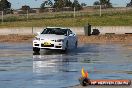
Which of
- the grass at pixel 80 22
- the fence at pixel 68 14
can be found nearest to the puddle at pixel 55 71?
the grass at pixel 80 22

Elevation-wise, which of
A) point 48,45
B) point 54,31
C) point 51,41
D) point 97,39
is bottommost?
point 97,39

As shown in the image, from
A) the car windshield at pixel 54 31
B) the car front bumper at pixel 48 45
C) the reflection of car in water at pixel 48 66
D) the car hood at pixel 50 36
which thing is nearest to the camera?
the reflection of car in water at pixel 48 66

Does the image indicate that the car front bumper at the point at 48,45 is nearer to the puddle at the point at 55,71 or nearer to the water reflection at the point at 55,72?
the puddle at the point at 55,71

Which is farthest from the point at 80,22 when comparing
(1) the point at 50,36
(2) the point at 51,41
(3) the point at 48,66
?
(3) the point at 48,66

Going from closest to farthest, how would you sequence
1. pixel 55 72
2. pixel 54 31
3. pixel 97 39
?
1. pixel 55 72
2. pixel 54 31
3. pixel 97 39

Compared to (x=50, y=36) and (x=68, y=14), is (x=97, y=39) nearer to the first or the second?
(x=50, y=36)

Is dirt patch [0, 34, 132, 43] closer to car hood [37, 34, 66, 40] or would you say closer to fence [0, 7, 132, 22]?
car hood [37, 34, 66, 40]

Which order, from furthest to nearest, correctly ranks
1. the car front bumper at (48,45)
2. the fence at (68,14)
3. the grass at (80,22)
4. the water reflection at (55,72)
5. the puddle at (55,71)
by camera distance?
the fence at (68,14)
the grass at (80,22)
the car front bumper at (48,45)
the water reflection at (55,72)
the puddle at (55,71)

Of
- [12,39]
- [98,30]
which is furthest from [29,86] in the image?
[98,30]

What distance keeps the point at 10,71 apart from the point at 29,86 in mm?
4165

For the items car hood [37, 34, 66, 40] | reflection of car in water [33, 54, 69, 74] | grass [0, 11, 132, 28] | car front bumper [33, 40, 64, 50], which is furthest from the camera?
grass [0, 11, 132, 28]

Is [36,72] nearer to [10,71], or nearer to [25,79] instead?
[10,71]

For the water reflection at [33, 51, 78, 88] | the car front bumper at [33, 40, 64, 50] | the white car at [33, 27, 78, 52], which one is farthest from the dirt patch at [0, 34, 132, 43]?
the water reflection at [33, 51, 78, 88]

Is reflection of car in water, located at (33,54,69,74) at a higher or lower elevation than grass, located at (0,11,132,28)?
higher
